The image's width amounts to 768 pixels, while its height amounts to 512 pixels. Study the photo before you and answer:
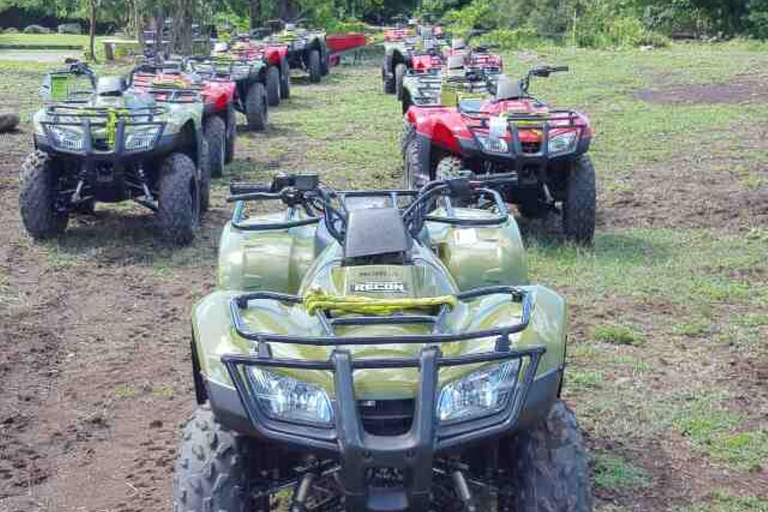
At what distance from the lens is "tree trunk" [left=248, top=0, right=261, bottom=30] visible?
1114 inches

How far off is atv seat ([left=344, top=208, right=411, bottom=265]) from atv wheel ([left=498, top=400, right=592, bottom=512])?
827 mm

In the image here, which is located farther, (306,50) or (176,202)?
(306,50)

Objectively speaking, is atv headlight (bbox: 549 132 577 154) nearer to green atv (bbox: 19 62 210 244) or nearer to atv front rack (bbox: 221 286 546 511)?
green atv (bbox: 19 62 210 244)

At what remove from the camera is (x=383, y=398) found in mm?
3186

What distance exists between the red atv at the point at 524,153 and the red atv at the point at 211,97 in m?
2.97

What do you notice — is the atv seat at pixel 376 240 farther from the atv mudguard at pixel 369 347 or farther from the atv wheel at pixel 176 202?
the atv wheel at pixel 176 202

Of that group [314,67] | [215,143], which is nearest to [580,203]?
[215,143]

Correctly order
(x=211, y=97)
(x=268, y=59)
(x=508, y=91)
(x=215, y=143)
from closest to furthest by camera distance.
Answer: (x=508, y=91)
(x=215, y=143)
(x=211, y=97)
(x=268, y=59)

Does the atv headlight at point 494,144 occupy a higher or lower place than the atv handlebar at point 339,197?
lower

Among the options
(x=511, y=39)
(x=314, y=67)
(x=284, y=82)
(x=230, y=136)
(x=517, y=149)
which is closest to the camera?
(x=517, y=149)

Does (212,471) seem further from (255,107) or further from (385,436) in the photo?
(255,107)

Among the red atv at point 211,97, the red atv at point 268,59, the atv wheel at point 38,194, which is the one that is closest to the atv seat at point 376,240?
the atv wheel at point 38,194

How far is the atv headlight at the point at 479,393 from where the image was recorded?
10.5ft

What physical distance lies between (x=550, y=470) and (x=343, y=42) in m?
24.4
